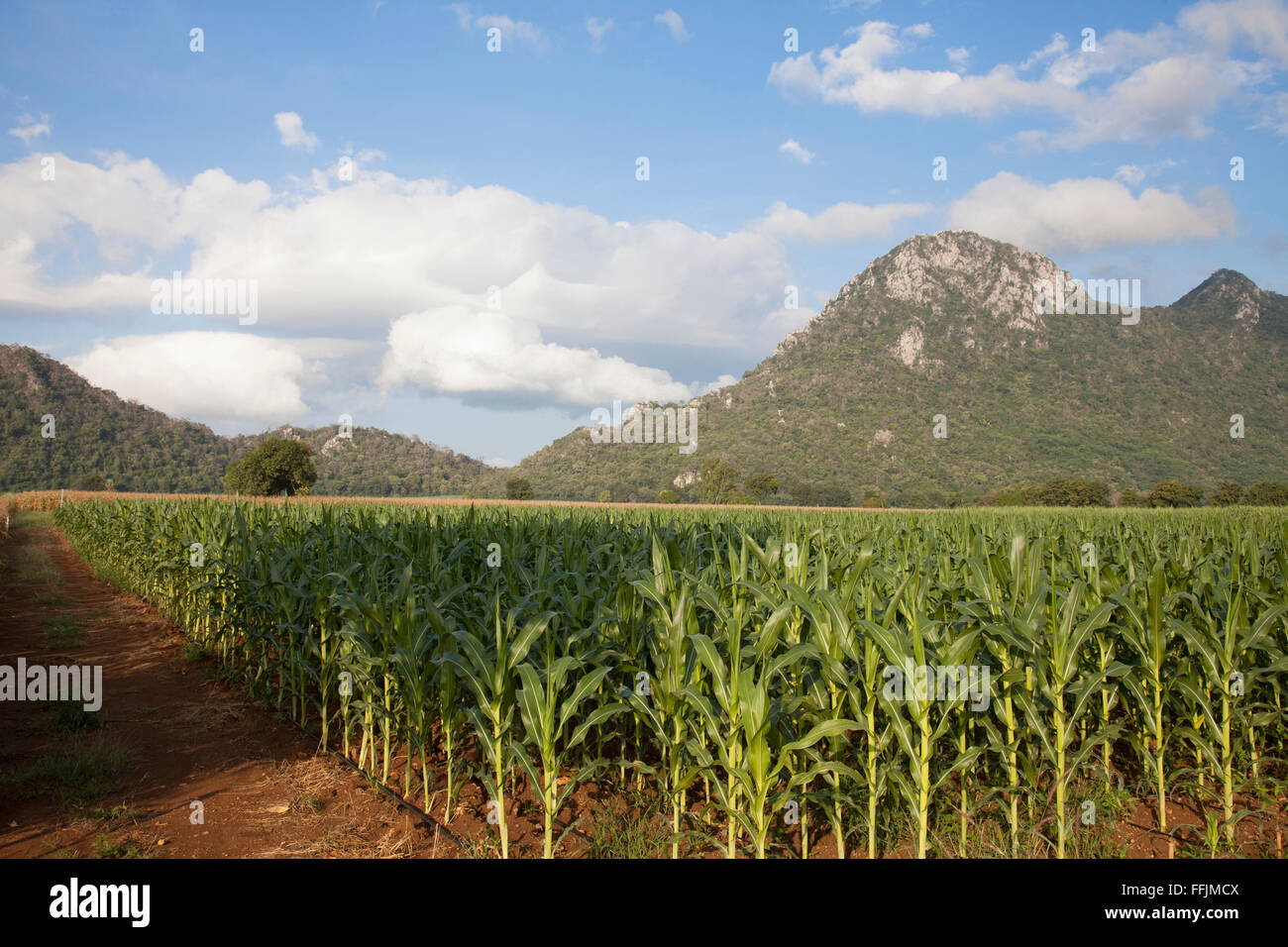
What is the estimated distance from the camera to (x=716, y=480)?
218 feet

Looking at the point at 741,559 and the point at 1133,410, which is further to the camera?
the point at 1133,410

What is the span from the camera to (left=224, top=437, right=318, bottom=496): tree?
5741 centimetres

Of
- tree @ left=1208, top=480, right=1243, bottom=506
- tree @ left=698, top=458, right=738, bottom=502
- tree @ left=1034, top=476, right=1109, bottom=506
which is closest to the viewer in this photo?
tree @ left=1208, top=480, right=1243, bottom=506

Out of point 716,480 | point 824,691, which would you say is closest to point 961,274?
point 716,480

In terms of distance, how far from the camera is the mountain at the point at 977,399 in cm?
6850

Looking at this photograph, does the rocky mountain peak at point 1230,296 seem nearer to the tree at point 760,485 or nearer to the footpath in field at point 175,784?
the tree at point 760,485

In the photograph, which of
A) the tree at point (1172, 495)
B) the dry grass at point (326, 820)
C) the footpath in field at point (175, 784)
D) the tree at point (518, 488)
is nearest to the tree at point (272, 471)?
the tree at point (518, 488)

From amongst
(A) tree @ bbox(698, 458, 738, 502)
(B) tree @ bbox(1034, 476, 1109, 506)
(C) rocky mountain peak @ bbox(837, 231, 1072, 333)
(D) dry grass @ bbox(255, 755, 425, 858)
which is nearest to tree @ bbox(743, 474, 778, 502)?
(A) tree @ bbox(698, 458, 738, 502)

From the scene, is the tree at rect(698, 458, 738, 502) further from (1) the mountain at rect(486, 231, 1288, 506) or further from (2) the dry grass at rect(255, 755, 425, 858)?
(2) the dry grass at rect(255, 755, 425, 858)

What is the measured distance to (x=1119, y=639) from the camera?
16.5ft

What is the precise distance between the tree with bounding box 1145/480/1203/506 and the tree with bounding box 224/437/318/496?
73235mm

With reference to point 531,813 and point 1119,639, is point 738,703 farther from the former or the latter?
point 1119,639
